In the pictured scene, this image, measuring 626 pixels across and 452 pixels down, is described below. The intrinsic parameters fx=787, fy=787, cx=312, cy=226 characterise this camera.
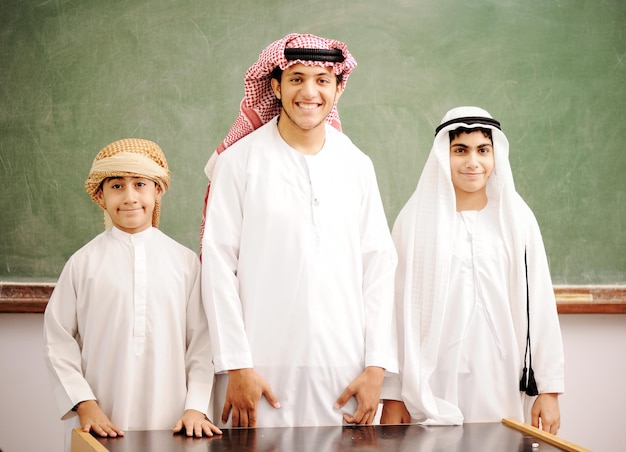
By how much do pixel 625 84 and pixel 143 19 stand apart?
255cm

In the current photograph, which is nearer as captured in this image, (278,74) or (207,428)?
(207,428)

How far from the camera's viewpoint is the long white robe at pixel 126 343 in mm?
2551

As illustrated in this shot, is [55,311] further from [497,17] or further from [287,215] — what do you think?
[497,17]

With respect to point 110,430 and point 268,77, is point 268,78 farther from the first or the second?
point 110,430

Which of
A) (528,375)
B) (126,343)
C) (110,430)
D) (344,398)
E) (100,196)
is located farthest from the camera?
(528,375)

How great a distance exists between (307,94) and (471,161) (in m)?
0.71

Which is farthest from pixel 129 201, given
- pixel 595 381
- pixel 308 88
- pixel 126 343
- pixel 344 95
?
pixel 595 381

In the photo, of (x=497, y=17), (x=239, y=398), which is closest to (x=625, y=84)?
(x=497, y=17)

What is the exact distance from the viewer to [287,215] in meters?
2.75

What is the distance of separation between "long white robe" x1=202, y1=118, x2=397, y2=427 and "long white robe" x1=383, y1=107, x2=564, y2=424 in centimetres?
18

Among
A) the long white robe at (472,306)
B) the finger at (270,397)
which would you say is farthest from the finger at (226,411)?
the long white robe at (472,306)

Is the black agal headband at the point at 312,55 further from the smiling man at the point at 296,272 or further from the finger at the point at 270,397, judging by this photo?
the finger at the point at 270,397

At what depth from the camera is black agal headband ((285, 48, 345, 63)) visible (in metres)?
2.72

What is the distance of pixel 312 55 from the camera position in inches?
107
